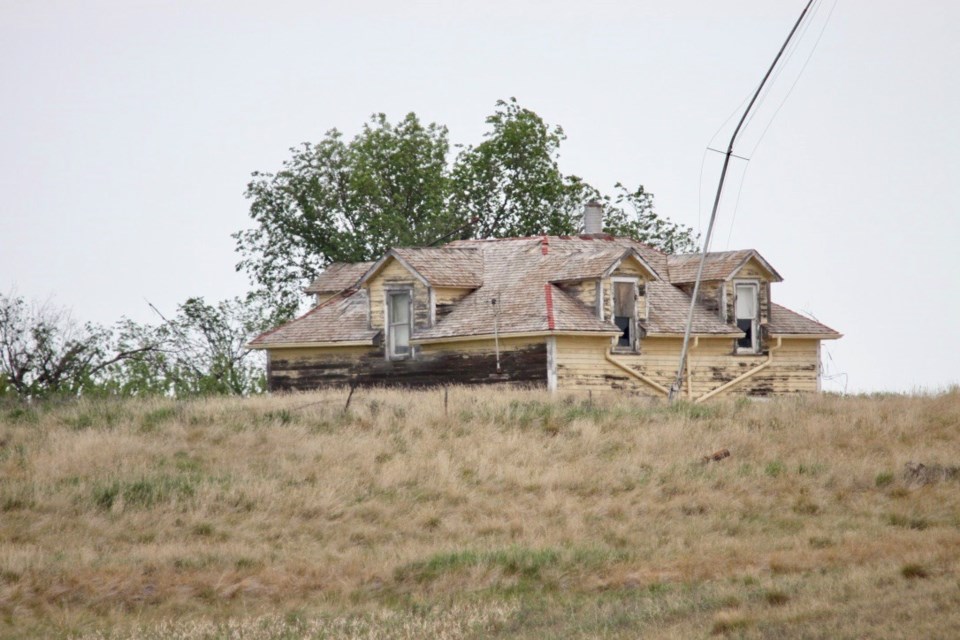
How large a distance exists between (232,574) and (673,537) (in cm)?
661

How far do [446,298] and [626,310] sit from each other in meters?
4.86

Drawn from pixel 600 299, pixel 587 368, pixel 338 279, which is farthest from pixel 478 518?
pixel 338 279

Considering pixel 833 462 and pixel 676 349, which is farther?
pixel 676 349

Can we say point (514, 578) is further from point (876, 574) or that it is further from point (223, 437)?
point (223, 437)

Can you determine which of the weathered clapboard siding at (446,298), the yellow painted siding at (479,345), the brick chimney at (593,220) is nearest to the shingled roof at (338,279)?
the weathered clapboard siding at (446,298)

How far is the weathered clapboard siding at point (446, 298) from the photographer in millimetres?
36375

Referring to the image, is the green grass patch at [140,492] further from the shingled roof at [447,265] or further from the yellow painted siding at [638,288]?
the yellow painted siding at [638,288]

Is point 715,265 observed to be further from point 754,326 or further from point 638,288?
point 638,288

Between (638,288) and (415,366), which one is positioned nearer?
(638,288)

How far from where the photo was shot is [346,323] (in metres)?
37.7

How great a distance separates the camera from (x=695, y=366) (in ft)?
121

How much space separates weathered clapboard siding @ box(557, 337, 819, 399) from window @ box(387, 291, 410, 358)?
4.93m

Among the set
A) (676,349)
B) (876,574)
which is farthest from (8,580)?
(676,349)

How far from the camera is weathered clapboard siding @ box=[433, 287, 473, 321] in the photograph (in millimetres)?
36375
